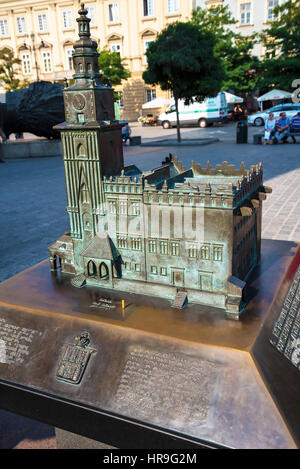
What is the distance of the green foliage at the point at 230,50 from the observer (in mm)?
35750

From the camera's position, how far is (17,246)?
8.53 m

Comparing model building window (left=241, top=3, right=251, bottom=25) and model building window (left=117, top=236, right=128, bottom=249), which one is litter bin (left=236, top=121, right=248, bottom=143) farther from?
model building window (left=241, top=3, right=251, bottom=25)

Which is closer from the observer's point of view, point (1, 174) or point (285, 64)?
point (1, 174)

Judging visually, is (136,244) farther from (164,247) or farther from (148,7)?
(148,7)

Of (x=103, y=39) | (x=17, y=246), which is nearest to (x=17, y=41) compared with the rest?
(x=103, y=39)

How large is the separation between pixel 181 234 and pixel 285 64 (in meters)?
33.3

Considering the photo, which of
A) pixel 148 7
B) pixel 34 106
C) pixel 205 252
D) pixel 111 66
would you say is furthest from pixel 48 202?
pixel 148 7

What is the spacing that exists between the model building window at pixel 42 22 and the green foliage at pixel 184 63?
33.6 metres

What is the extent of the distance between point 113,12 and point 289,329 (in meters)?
50.1

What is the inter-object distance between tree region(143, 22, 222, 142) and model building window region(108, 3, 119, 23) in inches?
1072

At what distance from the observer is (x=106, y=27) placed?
46688 mm

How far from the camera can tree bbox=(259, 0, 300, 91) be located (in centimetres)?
3180

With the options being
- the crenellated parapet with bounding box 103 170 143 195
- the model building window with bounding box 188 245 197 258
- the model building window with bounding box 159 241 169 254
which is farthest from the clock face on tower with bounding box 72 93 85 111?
the model building window with bounding box 188 245 197 258
